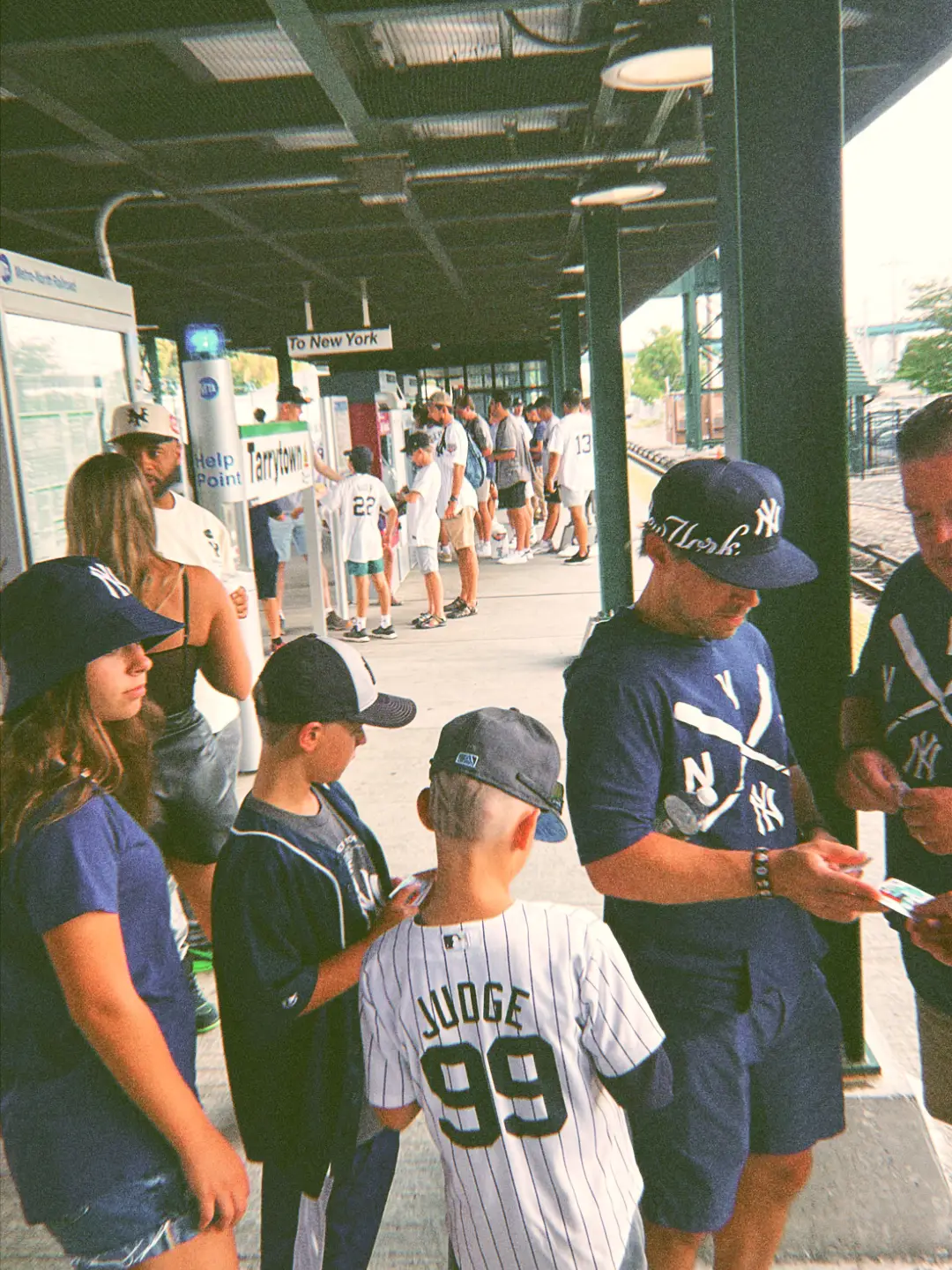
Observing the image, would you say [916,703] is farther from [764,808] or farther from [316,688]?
[316,688]

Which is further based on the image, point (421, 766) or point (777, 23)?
point (421, 766)

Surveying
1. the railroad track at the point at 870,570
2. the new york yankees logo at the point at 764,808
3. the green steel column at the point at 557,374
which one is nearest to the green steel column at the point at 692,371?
the green steel column at the point at 557,374

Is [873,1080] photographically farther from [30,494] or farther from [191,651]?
[30,494]

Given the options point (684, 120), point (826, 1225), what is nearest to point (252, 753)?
point (826, 1225)

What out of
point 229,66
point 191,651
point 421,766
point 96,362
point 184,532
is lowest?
point 421,766

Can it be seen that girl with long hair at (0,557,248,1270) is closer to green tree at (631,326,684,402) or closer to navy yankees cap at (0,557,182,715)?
navy yankees cap at (0,557,182,715)

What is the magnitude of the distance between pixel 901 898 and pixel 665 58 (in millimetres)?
4312

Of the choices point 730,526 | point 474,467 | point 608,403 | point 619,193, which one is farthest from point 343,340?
point 730,526

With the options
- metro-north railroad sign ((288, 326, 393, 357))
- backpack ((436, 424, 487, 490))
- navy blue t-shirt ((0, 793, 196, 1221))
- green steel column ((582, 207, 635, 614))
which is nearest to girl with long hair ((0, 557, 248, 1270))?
navy blue t-shirt ((0, 793, 196, 1221))

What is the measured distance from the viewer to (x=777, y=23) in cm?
274

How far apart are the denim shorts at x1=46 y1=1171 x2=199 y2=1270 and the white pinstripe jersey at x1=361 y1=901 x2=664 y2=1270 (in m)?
0.37

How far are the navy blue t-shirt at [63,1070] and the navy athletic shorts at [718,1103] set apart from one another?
3.10 ft

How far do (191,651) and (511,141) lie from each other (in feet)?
21.9

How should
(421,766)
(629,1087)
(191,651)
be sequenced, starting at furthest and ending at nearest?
(421,766) → (191,651) → (629,1087)
